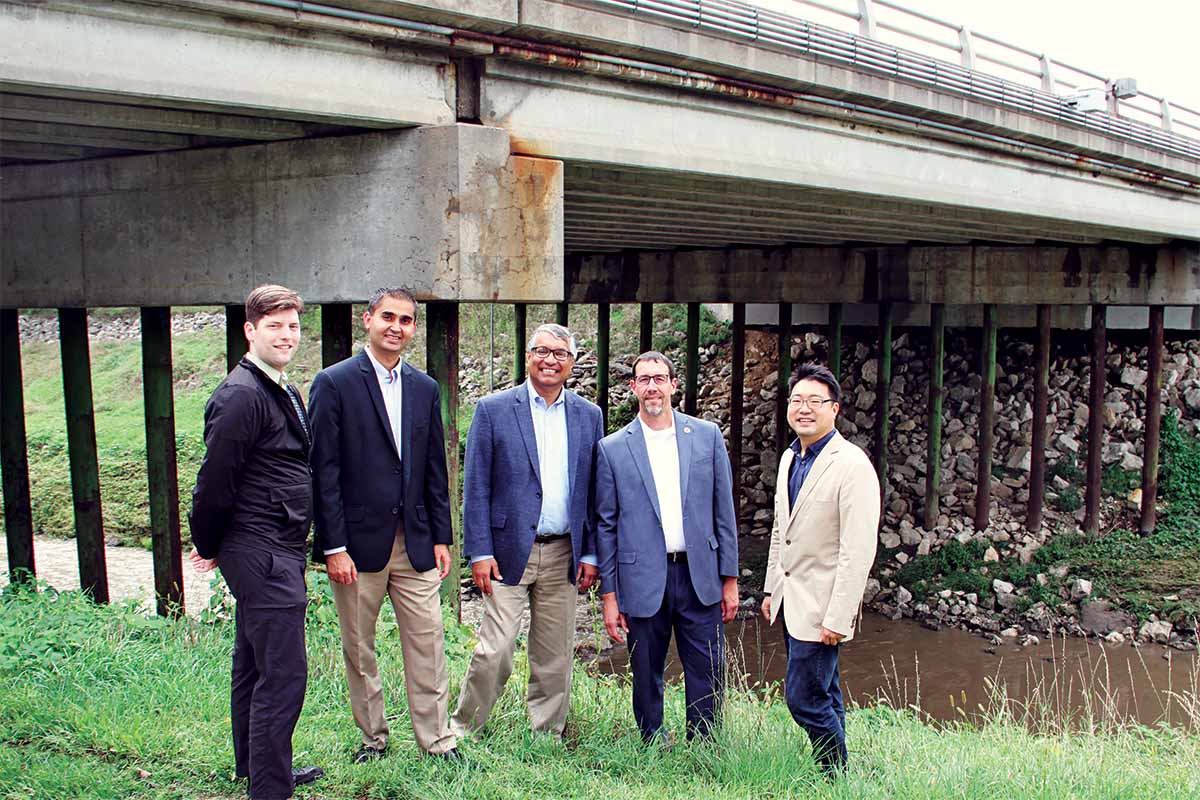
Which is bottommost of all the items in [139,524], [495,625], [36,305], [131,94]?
[139,524]

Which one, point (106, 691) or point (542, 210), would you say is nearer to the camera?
point (106, 691)

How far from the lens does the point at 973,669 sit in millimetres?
11031

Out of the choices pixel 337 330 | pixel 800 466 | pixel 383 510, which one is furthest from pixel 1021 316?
pixel 383 510

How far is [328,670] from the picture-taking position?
5.20 metres

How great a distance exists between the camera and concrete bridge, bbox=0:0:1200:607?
554 centimetres

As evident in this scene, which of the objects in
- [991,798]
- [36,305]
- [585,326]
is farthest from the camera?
[585,326]

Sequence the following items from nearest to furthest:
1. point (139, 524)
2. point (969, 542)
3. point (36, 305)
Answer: point (36, 305), point (969, 542), point (139, 524)

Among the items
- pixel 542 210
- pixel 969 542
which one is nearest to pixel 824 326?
pixel 969 542

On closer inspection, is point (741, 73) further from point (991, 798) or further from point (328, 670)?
point (991, 798)

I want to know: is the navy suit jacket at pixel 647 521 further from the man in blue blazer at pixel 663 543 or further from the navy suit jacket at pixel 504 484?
the navy suit jacket at pixel 504 484

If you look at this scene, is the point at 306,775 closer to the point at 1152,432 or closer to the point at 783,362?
the point at 783,362

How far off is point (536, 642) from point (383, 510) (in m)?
0.91

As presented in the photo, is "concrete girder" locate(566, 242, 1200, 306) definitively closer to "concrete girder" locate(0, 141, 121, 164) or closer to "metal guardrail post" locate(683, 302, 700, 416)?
"metal guardrail post" locate(683, 302, 700, 416)

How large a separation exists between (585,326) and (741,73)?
19.7 metres
